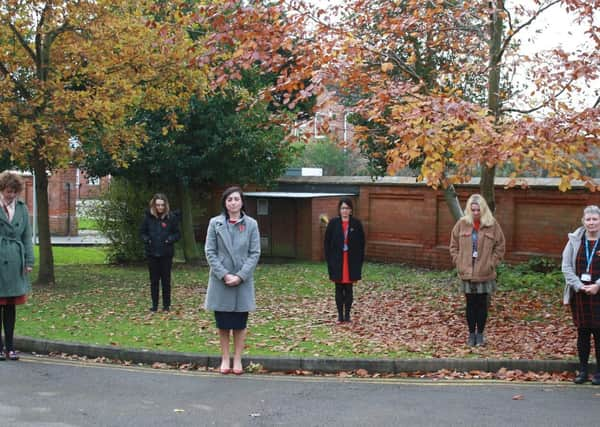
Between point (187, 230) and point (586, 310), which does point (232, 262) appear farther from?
point (187, 230)

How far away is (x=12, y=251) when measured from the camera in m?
9.19

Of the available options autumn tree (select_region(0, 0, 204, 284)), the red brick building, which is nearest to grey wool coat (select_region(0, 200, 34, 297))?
autumn tree (select_region(0, 0, 204, 284))

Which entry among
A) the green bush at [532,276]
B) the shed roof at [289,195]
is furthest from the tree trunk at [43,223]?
the green bush at [532,276]

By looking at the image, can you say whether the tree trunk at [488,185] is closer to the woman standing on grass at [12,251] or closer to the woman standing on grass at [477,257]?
the woman standing on grass at [477,257]

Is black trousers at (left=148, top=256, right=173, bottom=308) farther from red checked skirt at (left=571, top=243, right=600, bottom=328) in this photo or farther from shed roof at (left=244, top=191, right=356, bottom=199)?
shed roof at (left=244, top=191, right=356, bottom=199)

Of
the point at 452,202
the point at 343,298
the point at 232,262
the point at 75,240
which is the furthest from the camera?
the point at 75,240

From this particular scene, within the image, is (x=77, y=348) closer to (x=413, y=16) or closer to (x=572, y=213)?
(x=413, y=16)

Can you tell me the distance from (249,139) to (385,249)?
4.65m

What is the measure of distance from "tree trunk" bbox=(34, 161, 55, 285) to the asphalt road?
24.3 ft

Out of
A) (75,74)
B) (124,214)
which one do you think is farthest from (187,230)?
(75,74)

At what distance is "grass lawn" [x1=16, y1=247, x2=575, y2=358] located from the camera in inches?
399

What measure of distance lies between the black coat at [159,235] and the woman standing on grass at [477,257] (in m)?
4.92

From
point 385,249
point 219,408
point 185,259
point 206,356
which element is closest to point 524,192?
point 385,249

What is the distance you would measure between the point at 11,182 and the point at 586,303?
6.33 metres
